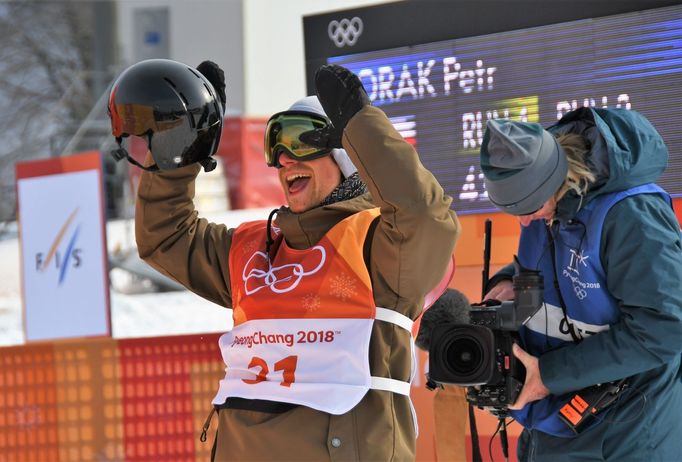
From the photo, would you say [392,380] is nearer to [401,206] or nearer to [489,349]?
[489,349]

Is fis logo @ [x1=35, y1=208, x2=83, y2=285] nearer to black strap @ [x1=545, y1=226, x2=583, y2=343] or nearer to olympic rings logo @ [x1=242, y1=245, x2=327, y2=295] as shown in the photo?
olympic rings logo @ [x1=242, y1=245, x2=327, y2=295]

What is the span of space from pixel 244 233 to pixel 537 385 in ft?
3.35

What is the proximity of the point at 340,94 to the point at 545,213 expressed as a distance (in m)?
0.72

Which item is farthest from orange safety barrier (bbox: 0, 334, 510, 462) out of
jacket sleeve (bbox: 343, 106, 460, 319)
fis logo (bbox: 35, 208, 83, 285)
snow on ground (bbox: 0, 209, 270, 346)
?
snow on ground (bbox: 0, 209, 270, 346)

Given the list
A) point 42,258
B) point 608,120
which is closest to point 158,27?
point 42,258

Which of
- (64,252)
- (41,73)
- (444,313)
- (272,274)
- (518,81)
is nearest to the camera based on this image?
(272,274)

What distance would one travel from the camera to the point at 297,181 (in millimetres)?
2848

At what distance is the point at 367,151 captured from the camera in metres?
2.48

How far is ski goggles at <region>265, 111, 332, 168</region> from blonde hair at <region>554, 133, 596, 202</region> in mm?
691

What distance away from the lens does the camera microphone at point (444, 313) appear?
3161 millimetres

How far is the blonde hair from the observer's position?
2662 mm

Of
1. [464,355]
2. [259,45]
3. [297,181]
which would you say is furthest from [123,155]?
[259,45]

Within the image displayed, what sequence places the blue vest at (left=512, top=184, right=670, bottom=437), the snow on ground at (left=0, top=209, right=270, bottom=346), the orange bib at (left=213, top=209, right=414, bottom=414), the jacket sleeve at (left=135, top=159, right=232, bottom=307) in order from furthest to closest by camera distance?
the snow on ground at (left=0, top=209, right=270, bottom=346)
the jacket sleeve at (left=135, top=159, right=232, bottom=307)
the blue vest at (left=512, top=184, right=670, bottom=437)
the orange bib at (left=213, top=209, right=414, bottom=414)

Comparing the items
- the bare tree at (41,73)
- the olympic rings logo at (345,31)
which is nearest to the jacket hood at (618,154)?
the olympic rings logo at (345,31)
